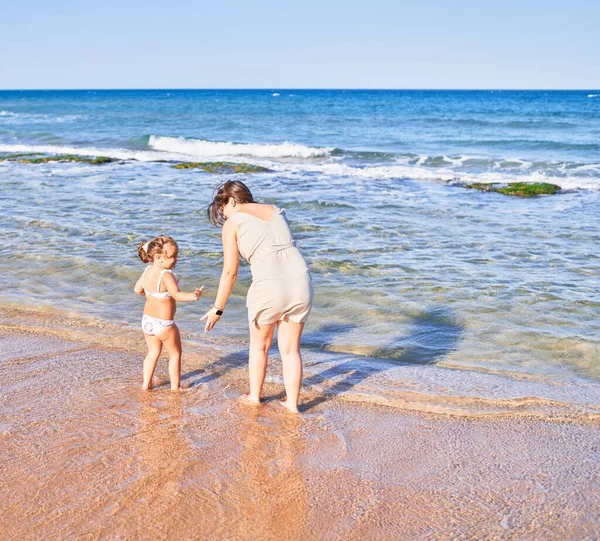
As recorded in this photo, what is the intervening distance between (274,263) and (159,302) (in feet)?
3.42

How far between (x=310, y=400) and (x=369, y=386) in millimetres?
505

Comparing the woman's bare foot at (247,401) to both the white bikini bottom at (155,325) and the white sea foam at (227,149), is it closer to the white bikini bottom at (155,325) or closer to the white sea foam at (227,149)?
the white bikini bottom at (155,325)

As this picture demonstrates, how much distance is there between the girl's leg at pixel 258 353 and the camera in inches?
187

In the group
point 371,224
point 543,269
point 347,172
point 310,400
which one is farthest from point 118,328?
point 347,172

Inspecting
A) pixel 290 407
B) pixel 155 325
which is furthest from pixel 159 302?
pixel 290 407

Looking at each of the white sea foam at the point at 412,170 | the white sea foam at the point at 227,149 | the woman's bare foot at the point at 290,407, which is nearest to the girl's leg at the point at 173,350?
the woman's bare foot at the point at 290,407

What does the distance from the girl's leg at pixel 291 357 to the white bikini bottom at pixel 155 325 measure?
0.88 m

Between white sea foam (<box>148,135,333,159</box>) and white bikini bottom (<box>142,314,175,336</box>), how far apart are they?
70.6 feet

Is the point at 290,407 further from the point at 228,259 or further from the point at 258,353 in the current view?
the point at 228,259

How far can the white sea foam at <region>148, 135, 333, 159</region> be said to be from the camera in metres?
27.1

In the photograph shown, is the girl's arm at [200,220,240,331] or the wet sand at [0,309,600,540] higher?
the girl's arm at [200,220,240,331]

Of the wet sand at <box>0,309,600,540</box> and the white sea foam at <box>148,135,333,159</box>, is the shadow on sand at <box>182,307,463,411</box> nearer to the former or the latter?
the wet sand at <box>0,309,600,540</box>

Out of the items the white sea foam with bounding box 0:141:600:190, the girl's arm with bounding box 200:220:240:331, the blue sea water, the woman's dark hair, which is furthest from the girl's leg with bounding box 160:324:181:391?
the white sea foam with bounding box 0:141:600:190

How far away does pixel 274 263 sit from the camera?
4.54 m
